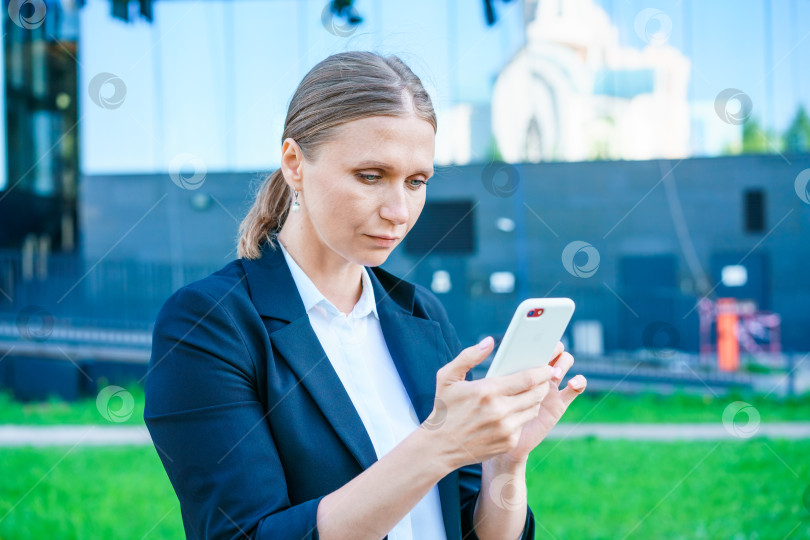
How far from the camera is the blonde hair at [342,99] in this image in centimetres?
150

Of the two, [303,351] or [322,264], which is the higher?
[322,264]

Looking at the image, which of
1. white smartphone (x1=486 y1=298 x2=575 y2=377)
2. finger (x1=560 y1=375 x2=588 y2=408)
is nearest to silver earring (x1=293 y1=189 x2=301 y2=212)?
white smartphone (x1=486 y1=298 x2=575 y2=377)

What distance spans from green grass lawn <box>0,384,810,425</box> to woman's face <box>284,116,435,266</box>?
6.52 meters

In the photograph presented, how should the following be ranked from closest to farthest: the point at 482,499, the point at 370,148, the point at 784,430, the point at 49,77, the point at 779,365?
1. the point at 370,148
2. the point at 482,499
3. the point at 784,430
4. the point at 779,365
5. the point at 49,77

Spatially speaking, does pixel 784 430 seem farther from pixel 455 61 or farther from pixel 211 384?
pixel 211 384

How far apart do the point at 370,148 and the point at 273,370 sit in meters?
0.49

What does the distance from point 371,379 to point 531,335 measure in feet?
1.49

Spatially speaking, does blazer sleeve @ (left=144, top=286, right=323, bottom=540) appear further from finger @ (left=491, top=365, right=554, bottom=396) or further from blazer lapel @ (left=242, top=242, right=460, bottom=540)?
finger @ (left=491, top=365, right=554, bottom=396)

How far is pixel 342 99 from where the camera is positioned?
1.51 meters

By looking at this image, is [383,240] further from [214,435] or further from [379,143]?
[214,435]

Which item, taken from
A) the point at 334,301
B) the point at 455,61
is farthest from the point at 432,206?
the point at 334,301

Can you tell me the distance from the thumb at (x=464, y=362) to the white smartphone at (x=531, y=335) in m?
0.07

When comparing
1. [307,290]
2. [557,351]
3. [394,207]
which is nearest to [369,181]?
[394,207]

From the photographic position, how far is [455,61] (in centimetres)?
1003
